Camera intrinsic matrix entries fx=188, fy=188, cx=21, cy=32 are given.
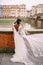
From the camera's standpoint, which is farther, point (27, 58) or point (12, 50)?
point (12, 50)

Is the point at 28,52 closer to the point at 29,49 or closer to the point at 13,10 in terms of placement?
the point at 29,49

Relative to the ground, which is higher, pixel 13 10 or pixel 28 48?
pixel 13 10

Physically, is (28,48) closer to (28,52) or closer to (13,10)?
(28,52)

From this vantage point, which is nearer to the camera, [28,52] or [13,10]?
[28,52]

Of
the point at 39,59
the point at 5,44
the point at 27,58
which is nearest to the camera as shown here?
the point at 39,59

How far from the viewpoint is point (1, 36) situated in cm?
587

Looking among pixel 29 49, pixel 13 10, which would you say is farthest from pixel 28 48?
pixel 13 10

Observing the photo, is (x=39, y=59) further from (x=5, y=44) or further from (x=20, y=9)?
(x=20, y=9)

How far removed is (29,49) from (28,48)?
0.06 meters

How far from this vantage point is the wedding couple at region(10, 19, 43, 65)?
3760 mm

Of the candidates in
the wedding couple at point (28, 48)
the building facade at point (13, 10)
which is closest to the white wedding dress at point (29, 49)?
the wedding couple at point (28, 48)

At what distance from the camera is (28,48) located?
4195mm

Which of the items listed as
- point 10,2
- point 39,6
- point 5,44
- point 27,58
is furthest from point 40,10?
point 27,58

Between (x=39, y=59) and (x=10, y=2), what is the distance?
10.0 feet
